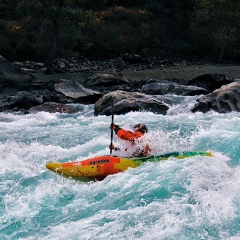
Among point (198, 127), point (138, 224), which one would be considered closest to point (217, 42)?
point (198, 127)

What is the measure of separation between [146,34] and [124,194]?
25482 mm

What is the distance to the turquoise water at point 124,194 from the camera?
7020 millimetres

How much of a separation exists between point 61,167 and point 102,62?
785 inches

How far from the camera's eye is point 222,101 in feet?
51.1

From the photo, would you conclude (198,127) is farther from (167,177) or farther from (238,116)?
(167,177)

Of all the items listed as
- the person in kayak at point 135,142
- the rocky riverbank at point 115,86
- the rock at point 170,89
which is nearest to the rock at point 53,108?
the rocky riverbank at point 115,86

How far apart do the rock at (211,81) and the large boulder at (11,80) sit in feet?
23.9

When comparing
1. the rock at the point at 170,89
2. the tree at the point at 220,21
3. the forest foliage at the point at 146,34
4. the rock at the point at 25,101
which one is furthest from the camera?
the tree at the point at 220,21

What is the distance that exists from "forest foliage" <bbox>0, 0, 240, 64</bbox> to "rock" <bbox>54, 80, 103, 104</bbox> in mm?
8339

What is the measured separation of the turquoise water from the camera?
276 inches

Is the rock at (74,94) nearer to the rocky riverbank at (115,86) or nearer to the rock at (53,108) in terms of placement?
the rocky riverbank at (115,86)

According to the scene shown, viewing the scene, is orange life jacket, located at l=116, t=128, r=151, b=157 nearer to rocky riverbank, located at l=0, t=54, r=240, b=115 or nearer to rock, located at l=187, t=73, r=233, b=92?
rocky riverbank, located at l=0, t=54, r=240, b=115

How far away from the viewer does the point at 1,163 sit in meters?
10.2

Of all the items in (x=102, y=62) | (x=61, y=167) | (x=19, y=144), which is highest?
(x=61, y=167)
